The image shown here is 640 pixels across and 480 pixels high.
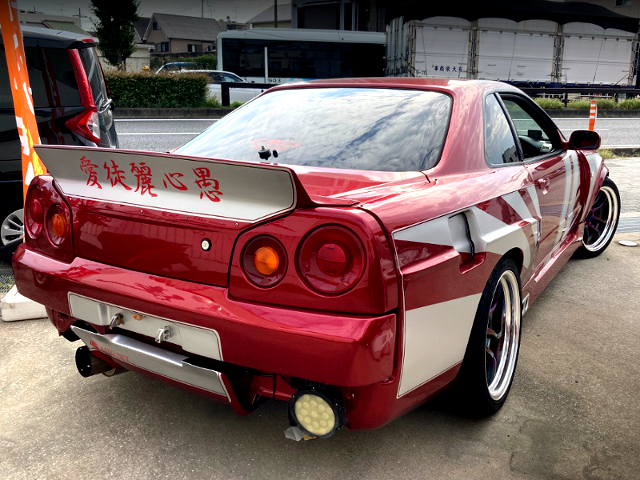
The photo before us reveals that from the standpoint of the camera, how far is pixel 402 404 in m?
1.87

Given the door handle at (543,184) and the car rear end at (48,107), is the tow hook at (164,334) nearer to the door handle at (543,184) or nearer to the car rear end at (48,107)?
the door handle at (543,184)

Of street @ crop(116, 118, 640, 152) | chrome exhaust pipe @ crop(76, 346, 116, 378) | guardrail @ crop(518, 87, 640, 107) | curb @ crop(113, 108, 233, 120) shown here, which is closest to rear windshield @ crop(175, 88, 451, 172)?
chrome exhaust pipe @ crop(76, 346, 116, 378)

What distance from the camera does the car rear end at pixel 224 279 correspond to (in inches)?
65.7

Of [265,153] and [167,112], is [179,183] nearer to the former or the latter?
[265,153]

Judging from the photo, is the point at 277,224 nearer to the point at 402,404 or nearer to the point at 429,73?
the point at 402,404

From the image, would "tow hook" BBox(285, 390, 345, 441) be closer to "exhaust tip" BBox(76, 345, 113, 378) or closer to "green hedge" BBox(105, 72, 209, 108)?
"exhaust tip" BBox(76, 345, 113, 378)

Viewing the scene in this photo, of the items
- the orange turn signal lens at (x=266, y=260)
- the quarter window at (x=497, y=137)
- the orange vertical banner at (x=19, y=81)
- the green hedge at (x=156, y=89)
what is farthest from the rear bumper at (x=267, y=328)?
the green hedge at (x=156, y=89)

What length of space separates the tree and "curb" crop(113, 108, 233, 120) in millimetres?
17827

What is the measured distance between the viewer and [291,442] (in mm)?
2266

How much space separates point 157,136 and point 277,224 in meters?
11.7

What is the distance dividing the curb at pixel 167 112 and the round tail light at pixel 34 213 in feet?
47.5

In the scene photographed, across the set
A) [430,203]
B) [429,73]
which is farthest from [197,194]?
[429,73]

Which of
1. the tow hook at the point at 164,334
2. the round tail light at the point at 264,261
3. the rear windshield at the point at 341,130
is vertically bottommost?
the tow hook at the point at 164,334

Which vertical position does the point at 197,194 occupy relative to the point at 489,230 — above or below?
above
